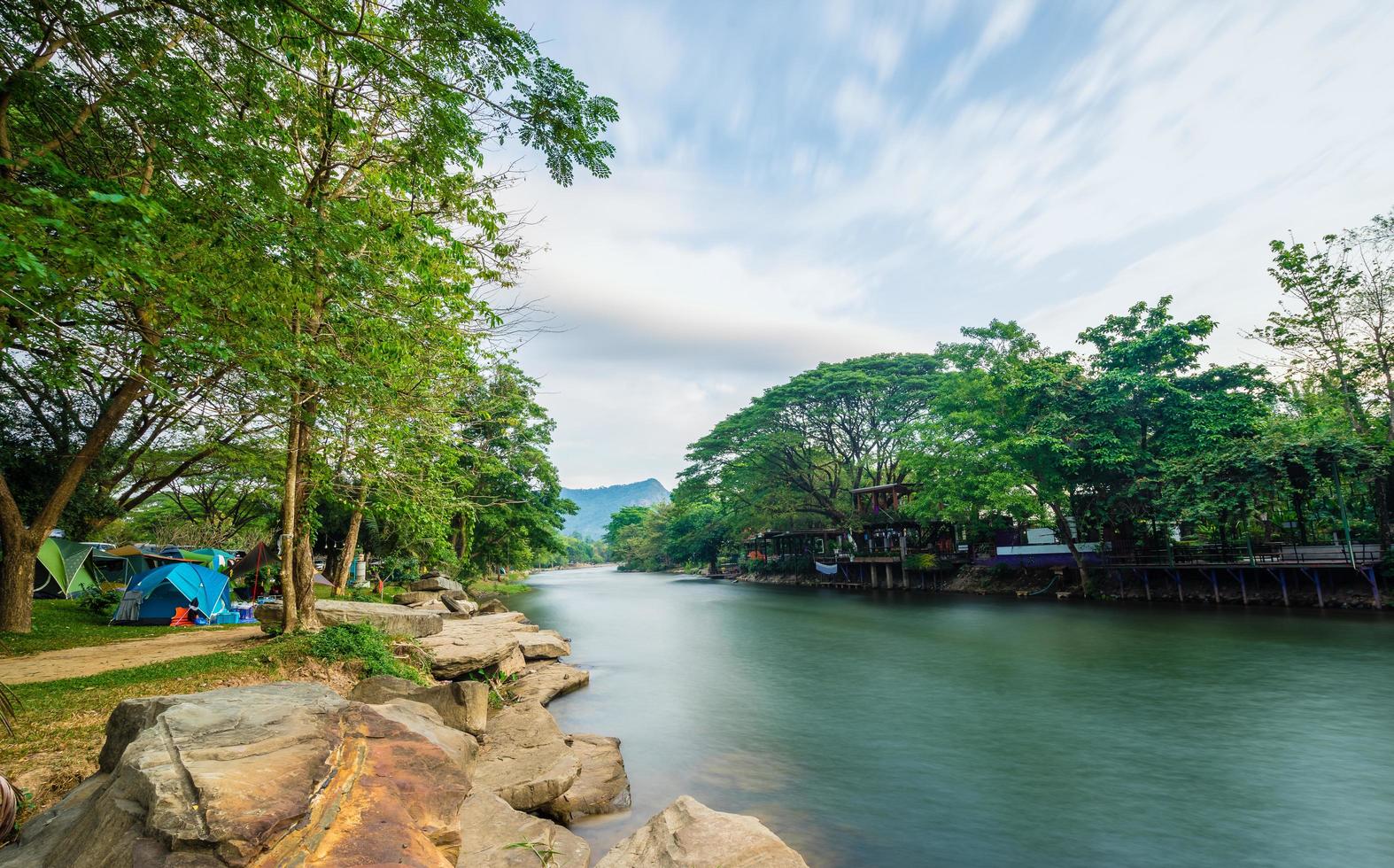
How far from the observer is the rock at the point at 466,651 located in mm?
9406

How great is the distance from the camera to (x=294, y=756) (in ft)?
10.9

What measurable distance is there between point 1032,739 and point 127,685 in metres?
10.5

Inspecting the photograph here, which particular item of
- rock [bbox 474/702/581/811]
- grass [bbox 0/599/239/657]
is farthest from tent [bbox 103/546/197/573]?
rock [bbox 474/702/581/811]

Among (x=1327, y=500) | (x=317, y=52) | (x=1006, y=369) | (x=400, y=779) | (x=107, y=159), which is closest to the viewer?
(x=400, y=779)

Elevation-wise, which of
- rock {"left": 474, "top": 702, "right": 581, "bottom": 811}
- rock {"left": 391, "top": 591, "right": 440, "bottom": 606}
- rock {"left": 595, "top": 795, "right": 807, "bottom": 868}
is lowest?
rock {"left": 474, "top": 702, "right": 581, "bottom": 811}

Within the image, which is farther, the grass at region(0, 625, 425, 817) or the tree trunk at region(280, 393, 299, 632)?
the tree trunk at region(280, 393, 299, 632)

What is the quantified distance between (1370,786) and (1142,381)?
16914 millimetres

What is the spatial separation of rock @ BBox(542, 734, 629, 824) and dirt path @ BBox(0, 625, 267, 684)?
5119mm

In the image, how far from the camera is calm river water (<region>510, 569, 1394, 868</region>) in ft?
18.0

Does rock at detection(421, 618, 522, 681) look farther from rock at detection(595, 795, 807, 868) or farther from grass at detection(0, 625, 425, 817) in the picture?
rock at detection(595, 795, 807, 868)

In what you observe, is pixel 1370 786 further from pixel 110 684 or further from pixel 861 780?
pixel 110 684

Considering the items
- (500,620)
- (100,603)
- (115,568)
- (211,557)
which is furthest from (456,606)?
(115,568)

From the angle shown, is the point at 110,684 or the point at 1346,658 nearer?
the point at 110,684

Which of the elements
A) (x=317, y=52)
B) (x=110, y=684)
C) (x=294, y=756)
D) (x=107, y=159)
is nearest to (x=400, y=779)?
(x=294, y=756)
